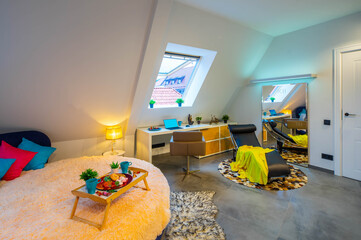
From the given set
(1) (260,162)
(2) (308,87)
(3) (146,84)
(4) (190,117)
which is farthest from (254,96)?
(3) (146,84)

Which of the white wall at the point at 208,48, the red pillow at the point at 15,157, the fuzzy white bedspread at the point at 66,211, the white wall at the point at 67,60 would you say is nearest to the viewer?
the fuzzy white bedspread at the point at 66,211

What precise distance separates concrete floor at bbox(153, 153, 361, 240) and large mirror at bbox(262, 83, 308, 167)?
68cm

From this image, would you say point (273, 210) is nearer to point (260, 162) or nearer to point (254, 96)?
point (260, 162)

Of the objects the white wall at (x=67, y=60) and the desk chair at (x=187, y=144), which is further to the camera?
the desk chair at (x=187, y=144)

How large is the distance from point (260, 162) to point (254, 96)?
2424 mm

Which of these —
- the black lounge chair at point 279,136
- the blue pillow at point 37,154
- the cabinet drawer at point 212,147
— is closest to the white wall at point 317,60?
the black lounge chair at point 279,136

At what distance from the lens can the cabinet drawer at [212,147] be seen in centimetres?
488

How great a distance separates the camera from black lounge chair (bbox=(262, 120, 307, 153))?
4285 mm

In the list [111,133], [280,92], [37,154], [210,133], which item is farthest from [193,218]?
[280,92]

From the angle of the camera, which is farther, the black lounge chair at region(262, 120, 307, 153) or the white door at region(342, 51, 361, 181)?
the black lounge chair at region(262, 120, 307, 153)

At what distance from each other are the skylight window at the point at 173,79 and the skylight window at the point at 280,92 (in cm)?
198

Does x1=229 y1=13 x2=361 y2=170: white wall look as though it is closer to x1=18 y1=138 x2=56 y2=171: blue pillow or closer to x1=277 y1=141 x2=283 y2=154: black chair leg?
x1=277 y1=141 x2=283 y2=154: black chair leg

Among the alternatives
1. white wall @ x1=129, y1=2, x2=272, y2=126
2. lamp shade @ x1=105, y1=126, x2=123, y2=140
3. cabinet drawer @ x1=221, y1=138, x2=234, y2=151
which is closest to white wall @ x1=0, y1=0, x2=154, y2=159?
lamp shade @ x1=105, y1=126, x2=123, y2=140

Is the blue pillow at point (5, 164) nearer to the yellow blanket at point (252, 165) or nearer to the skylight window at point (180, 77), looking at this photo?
the skylight window at point (180, 77)
